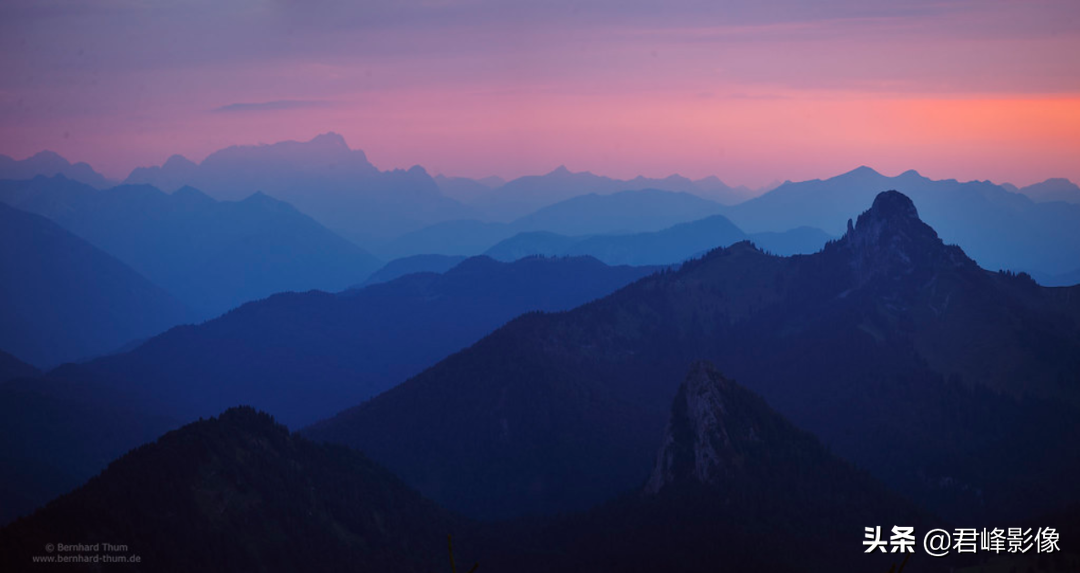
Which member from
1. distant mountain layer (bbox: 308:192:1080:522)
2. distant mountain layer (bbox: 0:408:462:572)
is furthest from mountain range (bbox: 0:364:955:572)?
distant mountain layer (bbox: 308:192:1080:522)

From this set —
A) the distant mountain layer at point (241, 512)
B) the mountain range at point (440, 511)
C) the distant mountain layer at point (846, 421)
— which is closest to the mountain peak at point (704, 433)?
the mountain range at point (440, 511)

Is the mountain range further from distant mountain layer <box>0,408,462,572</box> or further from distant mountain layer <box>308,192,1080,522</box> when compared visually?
distant mountain layer <box>308,192,1080,522</box>

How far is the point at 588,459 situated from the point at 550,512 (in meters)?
17.4

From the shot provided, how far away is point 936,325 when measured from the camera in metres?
199

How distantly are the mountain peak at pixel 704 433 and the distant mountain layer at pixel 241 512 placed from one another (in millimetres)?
27562

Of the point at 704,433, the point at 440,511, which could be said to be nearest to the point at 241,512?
the point at 440,511

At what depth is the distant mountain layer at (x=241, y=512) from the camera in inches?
3568

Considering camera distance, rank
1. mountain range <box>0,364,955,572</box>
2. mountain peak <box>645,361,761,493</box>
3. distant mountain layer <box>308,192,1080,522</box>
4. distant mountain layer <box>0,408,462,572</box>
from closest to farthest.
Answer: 1. distant mountain layer <box>0,408,462,572</box>
2. mountain range <box>0,364,955,572</box>
3. mountain peak <box>645,361,761,493</box>
4. distant mountain layer <box>308,192,1080,522</box>

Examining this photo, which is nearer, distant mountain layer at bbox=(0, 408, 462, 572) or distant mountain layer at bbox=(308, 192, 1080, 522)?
distant mountain layer at bbox=(0, 408, 462, 572)

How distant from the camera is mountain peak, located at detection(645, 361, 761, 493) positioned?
125438 millimetres

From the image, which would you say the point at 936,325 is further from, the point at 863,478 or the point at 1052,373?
the point at 863,478

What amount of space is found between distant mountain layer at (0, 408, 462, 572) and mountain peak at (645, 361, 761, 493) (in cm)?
2756

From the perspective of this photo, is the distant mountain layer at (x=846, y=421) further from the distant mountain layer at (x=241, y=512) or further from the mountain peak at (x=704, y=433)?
the distant mountain layer at (x=241, y=512)

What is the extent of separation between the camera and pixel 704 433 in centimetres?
12725
